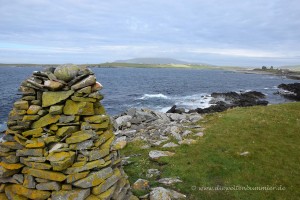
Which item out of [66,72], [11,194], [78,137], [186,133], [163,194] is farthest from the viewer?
[186,133]

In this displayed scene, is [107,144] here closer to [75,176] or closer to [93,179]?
[93,179]

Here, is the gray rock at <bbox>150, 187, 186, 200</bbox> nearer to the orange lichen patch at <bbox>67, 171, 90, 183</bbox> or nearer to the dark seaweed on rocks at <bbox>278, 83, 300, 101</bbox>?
the orange lichen patch at <bbox>67, 171, 90, 183</bbox>

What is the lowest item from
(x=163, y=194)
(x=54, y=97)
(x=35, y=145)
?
(x=163, y=194)

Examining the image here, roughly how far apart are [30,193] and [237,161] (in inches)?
594

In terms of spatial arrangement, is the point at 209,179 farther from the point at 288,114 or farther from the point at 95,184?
the point at 288,114

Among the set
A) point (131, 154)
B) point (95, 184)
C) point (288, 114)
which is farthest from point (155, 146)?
point (288, 114)

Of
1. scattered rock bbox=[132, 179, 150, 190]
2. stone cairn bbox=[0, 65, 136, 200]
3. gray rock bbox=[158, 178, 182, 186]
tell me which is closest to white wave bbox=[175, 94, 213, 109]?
gray rock bbox=[158, 178, 182, 186]

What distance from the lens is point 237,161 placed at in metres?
21.9

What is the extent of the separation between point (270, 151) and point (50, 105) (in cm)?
1824

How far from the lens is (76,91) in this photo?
555 inches

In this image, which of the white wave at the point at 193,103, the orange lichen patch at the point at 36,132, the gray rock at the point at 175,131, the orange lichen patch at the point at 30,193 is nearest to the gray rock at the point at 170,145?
the gray rock at the point at 175,131

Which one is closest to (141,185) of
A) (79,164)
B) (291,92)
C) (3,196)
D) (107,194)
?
(107,194)

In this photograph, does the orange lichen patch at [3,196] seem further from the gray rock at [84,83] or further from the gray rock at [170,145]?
the gray rock at [170,145]

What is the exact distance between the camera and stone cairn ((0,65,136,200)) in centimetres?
1345
